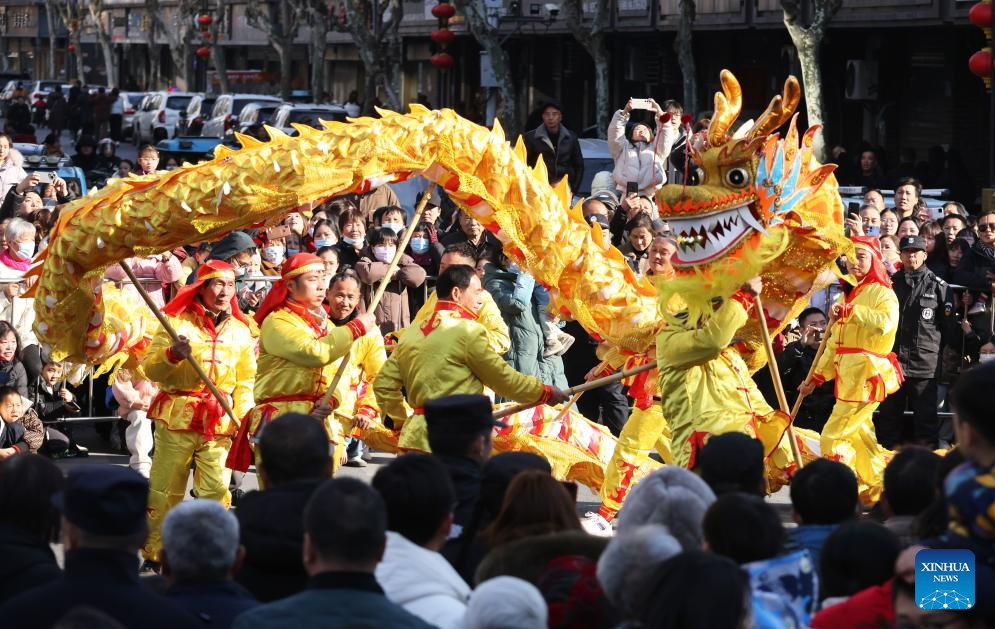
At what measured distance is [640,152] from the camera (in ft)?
46.0

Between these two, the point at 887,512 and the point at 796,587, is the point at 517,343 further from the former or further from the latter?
the point at 796,587

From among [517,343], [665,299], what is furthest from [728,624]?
[517,343]

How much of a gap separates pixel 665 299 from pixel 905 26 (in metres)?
18.8

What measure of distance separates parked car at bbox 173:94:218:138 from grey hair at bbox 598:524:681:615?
32.4m

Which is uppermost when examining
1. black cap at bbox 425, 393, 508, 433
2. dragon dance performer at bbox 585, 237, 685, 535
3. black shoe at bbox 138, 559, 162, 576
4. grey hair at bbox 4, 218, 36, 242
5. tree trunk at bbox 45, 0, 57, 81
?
tree trunk at bbox 45, 0, 57, 81

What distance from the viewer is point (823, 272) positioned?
7.67 m

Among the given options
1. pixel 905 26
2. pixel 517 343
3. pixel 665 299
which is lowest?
pixel 517 343

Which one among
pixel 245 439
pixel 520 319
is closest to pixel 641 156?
pixel 520 319

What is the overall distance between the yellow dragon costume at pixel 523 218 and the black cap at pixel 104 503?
3.39 m

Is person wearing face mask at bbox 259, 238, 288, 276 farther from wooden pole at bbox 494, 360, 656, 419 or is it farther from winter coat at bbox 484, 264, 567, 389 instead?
wooden pole at bbox 494, 360, 656, 419

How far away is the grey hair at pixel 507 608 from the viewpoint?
11.9 feet

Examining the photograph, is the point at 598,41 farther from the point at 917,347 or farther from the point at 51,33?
the point at 51,33

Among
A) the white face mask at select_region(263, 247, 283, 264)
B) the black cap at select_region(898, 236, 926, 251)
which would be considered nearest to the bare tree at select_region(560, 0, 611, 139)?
the white face mask at select_region(263, 247, 283, 264)

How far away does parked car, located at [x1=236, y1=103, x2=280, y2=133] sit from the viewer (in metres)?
31.9
